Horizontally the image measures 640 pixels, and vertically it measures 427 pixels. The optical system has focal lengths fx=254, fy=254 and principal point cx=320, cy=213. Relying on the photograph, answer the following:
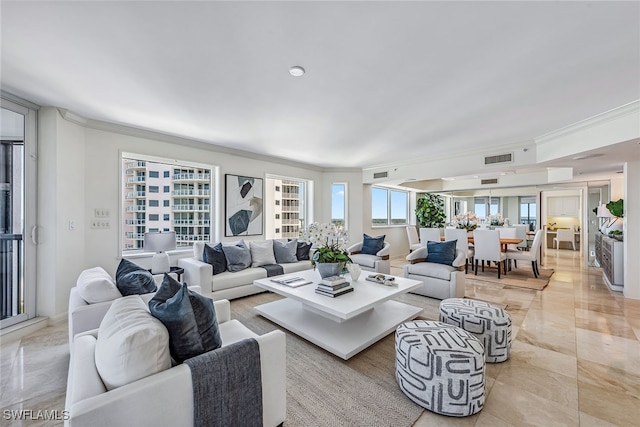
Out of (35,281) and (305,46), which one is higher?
(305,46)

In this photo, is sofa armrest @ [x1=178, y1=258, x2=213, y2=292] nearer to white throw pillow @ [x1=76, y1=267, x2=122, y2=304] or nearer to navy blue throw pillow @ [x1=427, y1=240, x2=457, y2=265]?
white throw pillow @ [x1=76, y1=267, x2=122, y2=304]

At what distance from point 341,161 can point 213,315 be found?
4910mm

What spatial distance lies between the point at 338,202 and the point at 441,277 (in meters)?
3.52

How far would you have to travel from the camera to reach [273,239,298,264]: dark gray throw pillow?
467cm

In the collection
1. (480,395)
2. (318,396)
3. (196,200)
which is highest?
(196,200)

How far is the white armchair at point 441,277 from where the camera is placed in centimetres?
372

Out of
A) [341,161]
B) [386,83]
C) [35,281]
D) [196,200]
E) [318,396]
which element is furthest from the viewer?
[341,161]

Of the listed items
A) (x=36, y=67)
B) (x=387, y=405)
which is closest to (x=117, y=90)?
(x=36, y=67)

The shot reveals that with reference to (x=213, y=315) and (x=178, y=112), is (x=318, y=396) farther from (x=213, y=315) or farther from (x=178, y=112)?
(x=178, y=112)

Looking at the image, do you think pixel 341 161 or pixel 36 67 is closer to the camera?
pixel 36 67

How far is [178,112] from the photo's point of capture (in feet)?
10.2

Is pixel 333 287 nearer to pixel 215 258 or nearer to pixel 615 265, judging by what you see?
pixel 215 258

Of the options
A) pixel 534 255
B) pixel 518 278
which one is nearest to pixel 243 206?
pixel 518 278

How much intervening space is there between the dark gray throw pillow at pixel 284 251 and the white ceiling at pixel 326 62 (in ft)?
7.17
